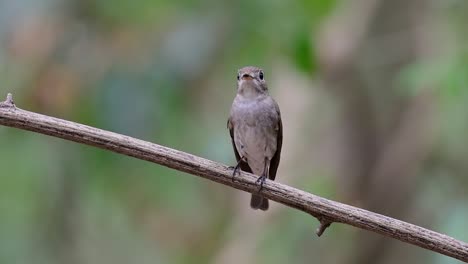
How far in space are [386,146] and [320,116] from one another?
0.66m

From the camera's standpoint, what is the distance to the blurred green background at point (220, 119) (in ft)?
19.1

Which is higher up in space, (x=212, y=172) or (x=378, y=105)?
(x=378, y=105)

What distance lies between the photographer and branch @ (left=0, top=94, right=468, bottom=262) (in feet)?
12.9

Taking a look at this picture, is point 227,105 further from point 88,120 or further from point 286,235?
point 88,120

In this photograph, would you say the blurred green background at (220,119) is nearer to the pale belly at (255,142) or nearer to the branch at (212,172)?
the pale belly at (255,142)

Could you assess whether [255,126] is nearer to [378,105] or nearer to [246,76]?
[246,76]

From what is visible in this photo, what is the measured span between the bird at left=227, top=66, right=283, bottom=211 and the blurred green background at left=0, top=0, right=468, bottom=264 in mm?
117

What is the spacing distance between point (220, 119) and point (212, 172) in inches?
142

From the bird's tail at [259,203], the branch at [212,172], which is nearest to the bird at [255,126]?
the bird's tail at [259,203]

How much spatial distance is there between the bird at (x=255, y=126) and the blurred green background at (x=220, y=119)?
0.12 metres

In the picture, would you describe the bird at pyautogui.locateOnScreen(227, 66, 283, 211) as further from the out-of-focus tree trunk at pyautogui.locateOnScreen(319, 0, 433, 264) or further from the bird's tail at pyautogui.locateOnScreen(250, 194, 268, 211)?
the out-of-focus tree trunk at pyautogui.locateOnScreen(319, 0, 433, 264)

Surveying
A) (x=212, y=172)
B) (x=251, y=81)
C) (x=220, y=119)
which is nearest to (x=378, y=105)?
(x=220, y=119)

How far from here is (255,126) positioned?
6.20 metres

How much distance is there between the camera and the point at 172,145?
21.2 ft
